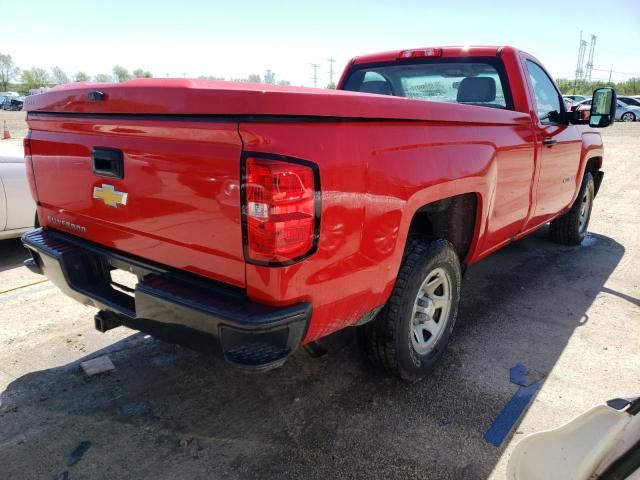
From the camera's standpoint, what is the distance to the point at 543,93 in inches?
169

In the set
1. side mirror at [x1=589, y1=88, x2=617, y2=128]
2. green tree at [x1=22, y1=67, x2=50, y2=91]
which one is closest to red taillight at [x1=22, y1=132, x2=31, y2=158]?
side mirror at [x1=589, y1=88, x2=617, y2=128]

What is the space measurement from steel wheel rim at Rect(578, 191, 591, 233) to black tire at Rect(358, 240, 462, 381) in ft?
11.7

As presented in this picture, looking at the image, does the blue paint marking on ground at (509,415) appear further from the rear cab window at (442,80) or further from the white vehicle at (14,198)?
the white vehicle at (14,198)

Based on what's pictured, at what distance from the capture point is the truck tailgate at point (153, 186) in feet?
6.17

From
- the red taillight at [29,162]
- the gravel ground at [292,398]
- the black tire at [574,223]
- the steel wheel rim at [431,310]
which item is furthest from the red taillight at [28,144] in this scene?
the black tire at [574,223]

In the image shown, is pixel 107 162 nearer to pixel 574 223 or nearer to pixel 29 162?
pixel 29 162

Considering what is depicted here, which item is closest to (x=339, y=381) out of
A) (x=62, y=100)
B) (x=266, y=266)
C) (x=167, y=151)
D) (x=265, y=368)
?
(x=265, y=368)

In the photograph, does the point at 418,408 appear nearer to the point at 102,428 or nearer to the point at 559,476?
the point at 559,476

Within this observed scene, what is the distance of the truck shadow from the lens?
7.45 ft

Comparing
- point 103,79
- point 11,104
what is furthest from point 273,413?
point 11,104

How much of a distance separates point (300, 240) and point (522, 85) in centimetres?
270

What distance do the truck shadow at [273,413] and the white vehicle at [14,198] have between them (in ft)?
7.28

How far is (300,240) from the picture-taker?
1862mm

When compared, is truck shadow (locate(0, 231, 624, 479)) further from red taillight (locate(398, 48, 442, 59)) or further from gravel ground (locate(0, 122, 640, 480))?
red taillight (locate(398, 48, 442, 59))
